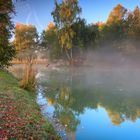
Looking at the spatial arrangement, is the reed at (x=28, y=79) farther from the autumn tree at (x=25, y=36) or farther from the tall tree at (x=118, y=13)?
the autumn tree at (x=25, y=36)

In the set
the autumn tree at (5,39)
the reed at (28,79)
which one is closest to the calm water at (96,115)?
the reed at (28,79)

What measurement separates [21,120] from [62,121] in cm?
375

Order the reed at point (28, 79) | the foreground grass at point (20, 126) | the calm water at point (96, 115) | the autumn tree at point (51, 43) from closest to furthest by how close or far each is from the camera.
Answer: the foreground grass at point (20, 126)
the calm water at point (96, 115)
the reed at point (28, 79)
the autumn tree at point (51, 43)

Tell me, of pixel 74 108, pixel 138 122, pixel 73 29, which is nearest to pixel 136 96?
pixel 74 108

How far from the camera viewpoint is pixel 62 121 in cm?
1242

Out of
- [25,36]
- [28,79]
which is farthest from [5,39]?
[25,36]

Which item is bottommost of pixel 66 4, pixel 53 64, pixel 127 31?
pixel 53 64

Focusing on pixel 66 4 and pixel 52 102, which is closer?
pixel 52 102

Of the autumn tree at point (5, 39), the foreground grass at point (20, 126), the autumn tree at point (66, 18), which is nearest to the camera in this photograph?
the foreground grass at point (20, 126)

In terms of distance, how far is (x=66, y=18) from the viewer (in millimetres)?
57688

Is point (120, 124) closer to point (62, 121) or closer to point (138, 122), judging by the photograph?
point (138, 122)

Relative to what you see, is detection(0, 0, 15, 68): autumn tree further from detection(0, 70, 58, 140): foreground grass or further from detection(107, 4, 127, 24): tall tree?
detection(107, 4, 127, 24): tall tree

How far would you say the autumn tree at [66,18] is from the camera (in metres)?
57.2

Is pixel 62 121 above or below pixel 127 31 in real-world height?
below
